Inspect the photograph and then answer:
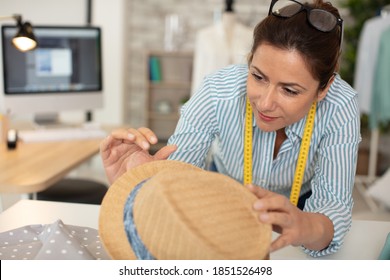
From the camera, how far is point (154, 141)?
4.00ft

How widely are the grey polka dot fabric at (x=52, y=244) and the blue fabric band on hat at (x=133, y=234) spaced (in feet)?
0.50

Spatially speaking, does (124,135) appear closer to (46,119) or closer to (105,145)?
(105,145)

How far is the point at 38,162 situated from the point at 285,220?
168 cm

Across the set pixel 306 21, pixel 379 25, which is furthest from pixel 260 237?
pixel 379 25

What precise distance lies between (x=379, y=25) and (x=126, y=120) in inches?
115

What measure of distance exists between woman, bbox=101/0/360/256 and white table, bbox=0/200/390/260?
0.08 m

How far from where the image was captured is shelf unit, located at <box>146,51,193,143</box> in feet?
18.9

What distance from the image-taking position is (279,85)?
1.27m

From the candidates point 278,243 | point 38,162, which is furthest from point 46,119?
point 278,243

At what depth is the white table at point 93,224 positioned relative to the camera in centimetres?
134

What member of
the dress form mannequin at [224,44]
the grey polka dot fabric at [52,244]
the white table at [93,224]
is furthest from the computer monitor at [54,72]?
the grey polka dot fabric at [52,244]

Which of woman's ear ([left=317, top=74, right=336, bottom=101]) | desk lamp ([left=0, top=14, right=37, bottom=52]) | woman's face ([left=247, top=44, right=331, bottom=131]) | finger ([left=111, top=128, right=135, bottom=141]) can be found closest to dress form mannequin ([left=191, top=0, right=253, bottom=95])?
desk lamp ([left=0, top=14, right=37, bottom=52])

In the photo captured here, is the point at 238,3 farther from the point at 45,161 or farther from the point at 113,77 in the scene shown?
the point at 45,161

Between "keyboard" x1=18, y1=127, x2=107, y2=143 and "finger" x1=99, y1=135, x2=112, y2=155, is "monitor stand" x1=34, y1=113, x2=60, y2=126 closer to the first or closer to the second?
"keyboard" x1=18, y1=127, x2=107, y2=143
